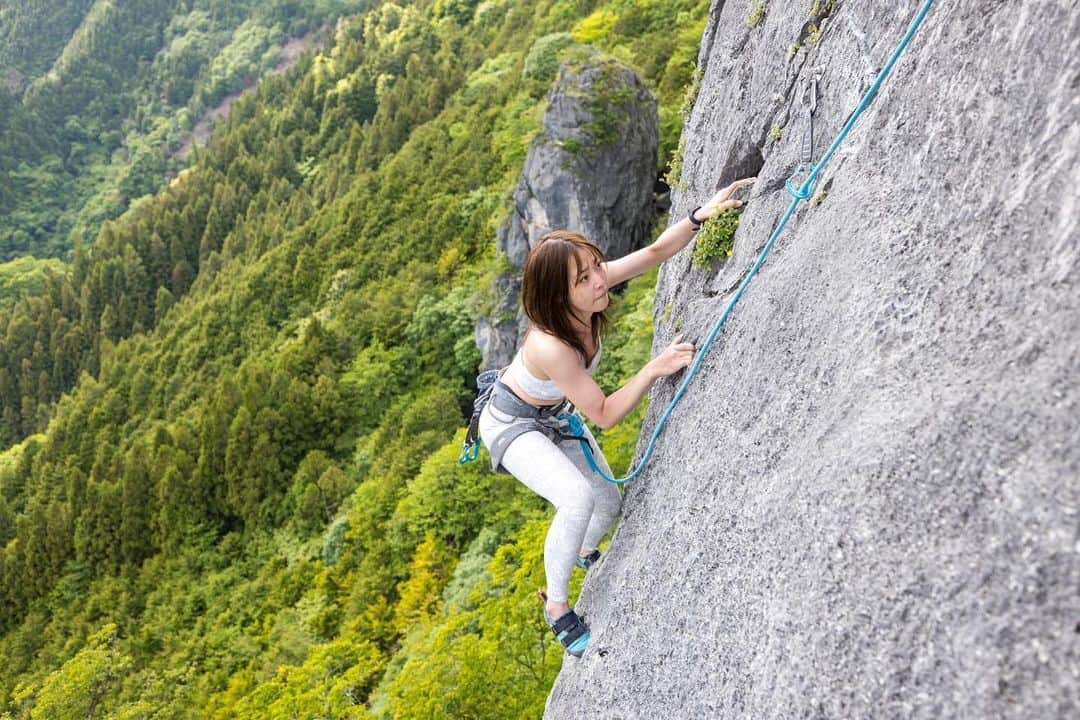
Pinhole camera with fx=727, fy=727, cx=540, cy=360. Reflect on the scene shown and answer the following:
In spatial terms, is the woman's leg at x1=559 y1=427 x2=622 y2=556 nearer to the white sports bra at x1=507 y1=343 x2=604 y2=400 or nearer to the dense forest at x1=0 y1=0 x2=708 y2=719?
the white sports bra at x1=507 y1=343 x2=604 y2=400

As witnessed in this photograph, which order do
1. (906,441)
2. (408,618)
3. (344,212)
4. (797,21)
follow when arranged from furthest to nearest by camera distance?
(344,212), (408,618), (797,21), (906,441)

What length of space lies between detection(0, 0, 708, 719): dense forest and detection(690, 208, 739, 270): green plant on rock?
749cm

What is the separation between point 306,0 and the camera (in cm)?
15688

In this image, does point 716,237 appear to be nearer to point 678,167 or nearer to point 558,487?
point 558,487

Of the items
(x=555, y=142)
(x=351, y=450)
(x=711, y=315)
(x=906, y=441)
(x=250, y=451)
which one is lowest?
(x=351, y=450)

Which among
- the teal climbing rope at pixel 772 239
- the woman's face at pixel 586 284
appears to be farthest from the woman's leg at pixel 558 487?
the woman's face at pixel 586 284

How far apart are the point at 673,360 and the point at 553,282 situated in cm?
88

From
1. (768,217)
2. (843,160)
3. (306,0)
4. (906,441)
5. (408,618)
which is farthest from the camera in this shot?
(306,0)

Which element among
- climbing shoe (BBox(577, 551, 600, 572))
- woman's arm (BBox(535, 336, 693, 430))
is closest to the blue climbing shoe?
climbing shoe (BBox(577, 551, 600, 572))

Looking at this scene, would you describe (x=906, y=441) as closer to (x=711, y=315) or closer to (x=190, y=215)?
(x=711, y=315)

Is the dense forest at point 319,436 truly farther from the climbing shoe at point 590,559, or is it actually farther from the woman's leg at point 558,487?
the woman's leg at point 558,487

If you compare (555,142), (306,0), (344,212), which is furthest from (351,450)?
(306,0)

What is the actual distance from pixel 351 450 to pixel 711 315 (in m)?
32.6

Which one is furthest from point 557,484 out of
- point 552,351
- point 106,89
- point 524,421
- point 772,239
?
point 106,89
